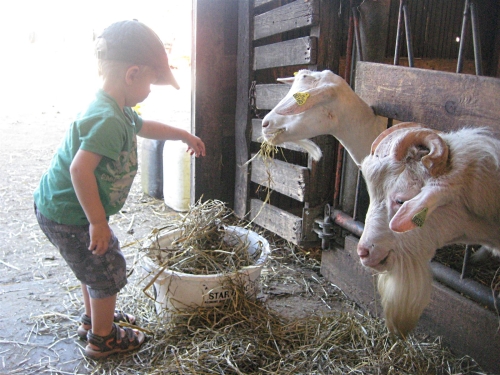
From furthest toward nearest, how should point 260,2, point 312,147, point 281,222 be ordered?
point 260,2
point 281,222
point 312,147

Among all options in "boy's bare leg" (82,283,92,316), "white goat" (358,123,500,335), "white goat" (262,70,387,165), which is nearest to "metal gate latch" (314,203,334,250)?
"white goat" (262,70,387,165)

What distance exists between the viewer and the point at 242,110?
16.4 ft

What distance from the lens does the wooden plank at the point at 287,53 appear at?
3816 mm

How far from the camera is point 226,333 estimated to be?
2.85m

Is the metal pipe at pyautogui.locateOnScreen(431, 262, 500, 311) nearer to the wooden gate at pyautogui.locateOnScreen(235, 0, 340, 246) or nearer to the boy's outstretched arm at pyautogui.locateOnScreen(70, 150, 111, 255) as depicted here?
the wooden gate at pyautogui.locateOnScreen(235, 0, 340, 246)

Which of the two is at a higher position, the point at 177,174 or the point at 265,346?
the point at 177,174

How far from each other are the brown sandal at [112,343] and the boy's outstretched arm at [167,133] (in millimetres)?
1219

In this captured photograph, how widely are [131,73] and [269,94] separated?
204 centimetres

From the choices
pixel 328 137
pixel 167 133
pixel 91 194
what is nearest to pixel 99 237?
pixel 91 194

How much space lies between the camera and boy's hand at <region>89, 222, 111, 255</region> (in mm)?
2443

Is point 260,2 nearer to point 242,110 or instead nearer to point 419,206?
point 242,110

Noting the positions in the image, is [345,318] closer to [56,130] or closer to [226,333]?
[226,333]

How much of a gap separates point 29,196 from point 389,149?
5.10 metres

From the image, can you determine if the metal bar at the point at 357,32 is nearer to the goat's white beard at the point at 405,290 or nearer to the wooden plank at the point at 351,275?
the wooden plank at the point at 351,275
